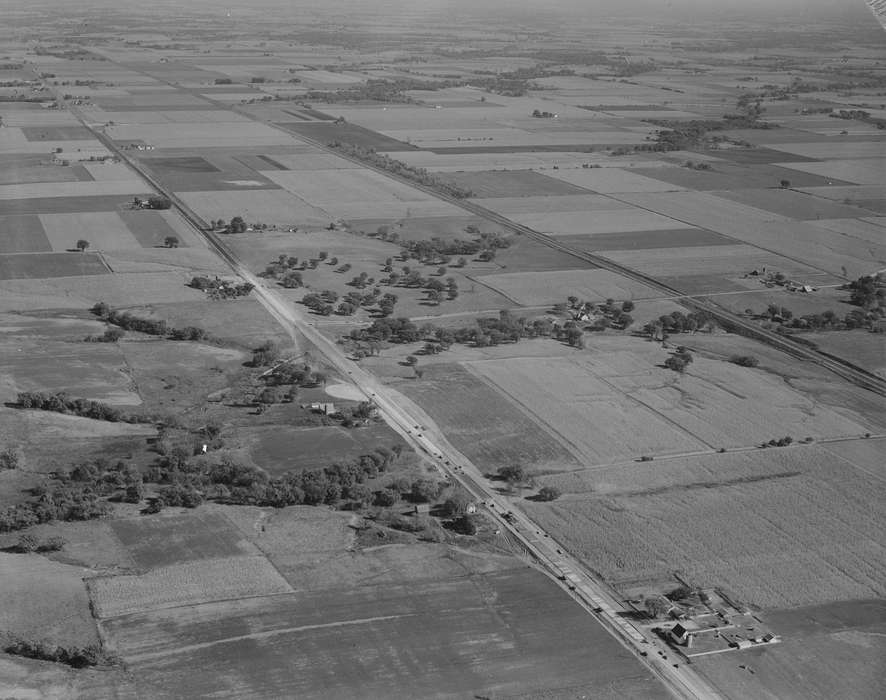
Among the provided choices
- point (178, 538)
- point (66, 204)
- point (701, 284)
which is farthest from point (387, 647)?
point (66, 204)

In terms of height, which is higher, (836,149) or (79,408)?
(836,149)

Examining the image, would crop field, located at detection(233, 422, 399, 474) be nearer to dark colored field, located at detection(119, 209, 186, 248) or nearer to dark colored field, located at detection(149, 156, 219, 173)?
dark colored field, located at detection(119, 209, 186, 248)

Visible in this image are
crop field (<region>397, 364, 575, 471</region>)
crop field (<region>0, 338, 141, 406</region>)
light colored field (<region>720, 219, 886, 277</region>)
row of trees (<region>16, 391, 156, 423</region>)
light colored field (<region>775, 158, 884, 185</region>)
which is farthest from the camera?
light colored field (<region>775, 158, 884, 185</region>)

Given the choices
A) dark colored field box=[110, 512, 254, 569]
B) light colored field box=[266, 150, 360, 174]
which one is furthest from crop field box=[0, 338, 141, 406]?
light colored field box=[266, 150, 360, 174]

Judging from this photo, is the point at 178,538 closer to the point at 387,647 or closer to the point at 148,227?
the point at 387,647

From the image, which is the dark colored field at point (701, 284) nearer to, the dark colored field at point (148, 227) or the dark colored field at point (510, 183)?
the dark colored field at point (510, 183)

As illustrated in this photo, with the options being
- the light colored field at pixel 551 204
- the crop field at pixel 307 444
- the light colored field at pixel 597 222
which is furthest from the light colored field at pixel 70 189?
the crop field at pixel 307 444
